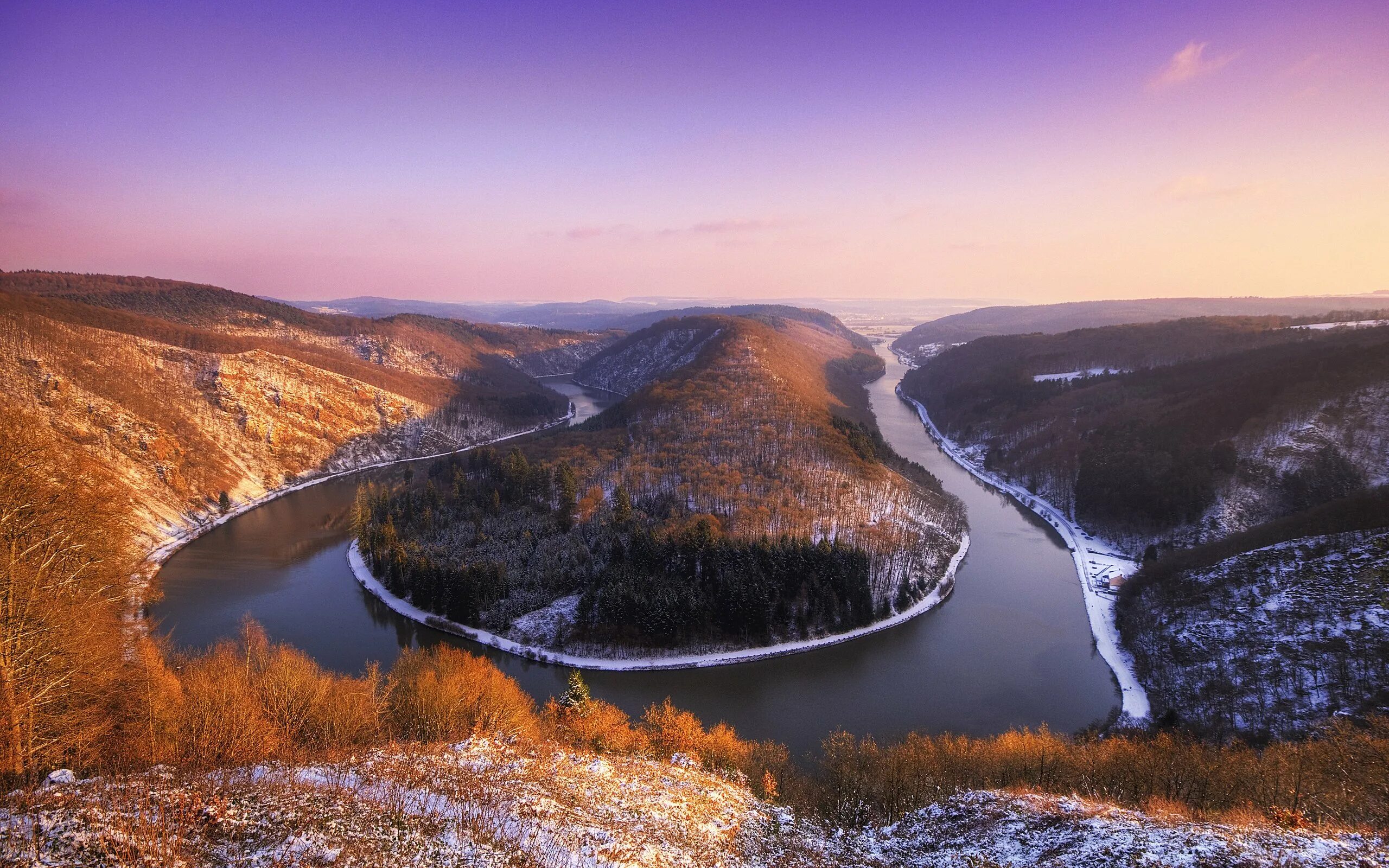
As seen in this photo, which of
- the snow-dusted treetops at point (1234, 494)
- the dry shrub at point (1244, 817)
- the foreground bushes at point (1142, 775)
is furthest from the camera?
the snow-dusted treetops at point (1234, 494)

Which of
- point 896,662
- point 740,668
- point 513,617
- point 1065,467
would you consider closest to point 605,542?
point 513,617

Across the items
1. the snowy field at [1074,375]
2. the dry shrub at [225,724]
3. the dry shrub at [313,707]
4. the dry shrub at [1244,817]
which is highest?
the snowy field at [1074,375]

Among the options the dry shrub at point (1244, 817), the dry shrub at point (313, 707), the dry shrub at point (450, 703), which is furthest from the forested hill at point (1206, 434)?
the dry shrub at point (313, 707)

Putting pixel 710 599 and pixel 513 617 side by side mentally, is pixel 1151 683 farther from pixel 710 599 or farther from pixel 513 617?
pixel 513 617

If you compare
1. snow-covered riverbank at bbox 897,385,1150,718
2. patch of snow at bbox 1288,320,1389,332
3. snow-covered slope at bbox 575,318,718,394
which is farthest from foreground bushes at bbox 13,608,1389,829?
snow-covered slope at bbox 575,318,718,394

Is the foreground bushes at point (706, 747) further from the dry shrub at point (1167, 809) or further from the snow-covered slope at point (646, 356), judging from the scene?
the snow-covered slope at point (646, 356)

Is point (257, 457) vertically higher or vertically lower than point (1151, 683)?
higher

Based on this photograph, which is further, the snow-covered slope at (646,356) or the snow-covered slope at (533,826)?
the snow-covered slope at (646,356)
